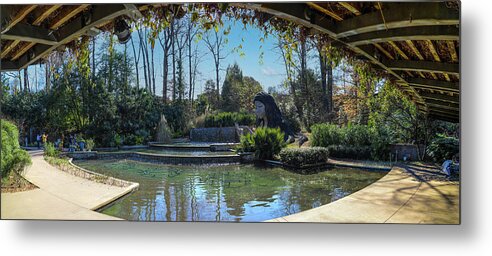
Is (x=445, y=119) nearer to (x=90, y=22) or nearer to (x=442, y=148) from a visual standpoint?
(x=442, y=148)

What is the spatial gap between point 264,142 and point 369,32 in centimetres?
146

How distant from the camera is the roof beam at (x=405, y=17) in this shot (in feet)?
9.65

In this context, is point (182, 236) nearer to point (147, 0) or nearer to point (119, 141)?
point (119, 141)

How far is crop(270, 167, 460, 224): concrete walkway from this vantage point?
335 centimetres

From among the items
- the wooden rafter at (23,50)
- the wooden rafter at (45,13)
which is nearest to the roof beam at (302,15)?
the wooden rafter at (45,13)

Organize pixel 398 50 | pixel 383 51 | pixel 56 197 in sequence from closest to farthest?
pixel 398 50 < pixel 383 51 < pixel 56 197

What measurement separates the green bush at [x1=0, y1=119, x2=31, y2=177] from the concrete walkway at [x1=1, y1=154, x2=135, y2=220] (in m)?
0.10

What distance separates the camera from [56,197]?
3684 millimetres

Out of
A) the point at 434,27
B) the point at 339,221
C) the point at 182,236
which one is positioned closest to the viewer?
the point at 434,27

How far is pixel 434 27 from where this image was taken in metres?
Result: 3.03

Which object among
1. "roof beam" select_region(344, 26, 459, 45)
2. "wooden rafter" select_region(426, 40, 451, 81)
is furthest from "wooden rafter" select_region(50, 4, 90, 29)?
"wooden rafter" select_region(426, 40, 451, 81)

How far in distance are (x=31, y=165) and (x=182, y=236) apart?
1796 millimetres

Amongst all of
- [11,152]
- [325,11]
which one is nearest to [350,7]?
[325,11]

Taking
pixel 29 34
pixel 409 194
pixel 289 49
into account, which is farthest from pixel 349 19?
pixel 29 34
